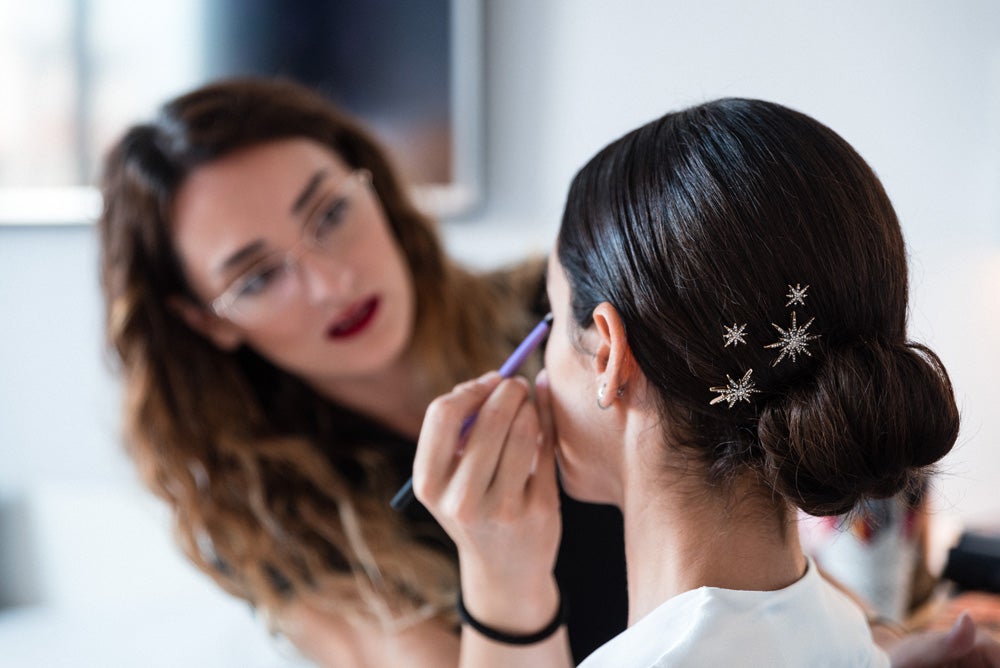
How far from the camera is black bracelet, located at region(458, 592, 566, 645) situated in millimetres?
920

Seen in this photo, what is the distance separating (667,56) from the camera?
1777 mm

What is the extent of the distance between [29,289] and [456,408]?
5.51 ft

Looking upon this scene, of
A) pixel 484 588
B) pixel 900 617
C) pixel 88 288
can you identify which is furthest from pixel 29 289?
pixel 900 617

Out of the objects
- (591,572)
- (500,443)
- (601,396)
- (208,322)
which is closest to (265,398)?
(208,322)

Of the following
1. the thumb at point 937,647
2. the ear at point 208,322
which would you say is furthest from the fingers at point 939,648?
the ear at point 208,322

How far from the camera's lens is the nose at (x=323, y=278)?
118 cm

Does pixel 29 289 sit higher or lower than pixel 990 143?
lower

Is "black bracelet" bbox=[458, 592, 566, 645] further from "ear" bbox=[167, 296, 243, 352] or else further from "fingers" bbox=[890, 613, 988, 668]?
"ear" bbox=[167, 296, 243, 352]

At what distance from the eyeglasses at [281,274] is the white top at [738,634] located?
0.68 metres

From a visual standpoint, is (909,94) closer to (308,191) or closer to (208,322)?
(308,191)

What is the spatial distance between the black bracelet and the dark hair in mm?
346

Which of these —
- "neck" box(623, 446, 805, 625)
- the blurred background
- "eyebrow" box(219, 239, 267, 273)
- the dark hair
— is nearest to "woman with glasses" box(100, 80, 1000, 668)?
"eyebrow" box(219, 239, 267, 273)

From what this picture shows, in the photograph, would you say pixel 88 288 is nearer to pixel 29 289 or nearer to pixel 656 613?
pixel 29 289

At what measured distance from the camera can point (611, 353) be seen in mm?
681
